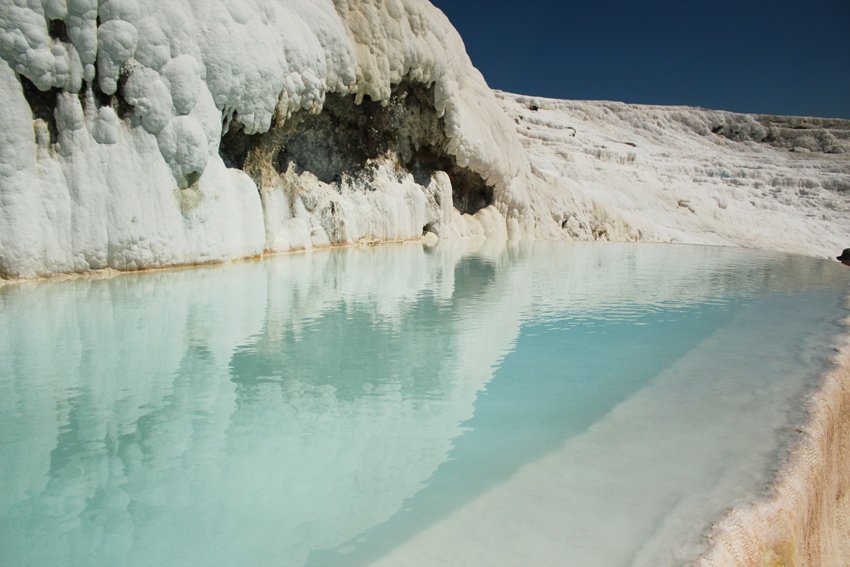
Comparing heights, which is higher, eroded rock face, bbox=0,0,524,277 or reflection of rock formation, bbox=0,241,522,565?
eroded rock face, bbox=0,0,524,277

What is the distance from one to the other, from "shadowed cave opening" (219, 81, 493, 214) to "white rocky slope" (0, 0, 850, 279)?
4cm

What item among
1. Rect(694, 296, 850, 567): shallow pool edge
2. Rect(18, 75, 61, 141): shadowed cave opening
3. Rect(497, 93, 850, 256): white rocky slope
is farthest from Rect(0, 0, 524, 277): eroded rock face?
Rect(694, 296, 850, 567): shallow pool edge

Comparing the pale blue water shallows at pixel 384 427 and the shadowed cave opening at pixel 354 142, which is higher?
the shadowed cave opening at pixel 354 142

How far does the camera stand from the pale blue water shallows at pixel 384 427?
2.26m

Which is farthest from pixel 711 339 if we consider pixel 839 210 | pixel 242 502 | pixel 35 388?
pixel 839 210

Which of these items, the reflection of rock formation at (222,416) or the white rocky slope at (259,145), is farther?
the white rocky slope at (259,145)

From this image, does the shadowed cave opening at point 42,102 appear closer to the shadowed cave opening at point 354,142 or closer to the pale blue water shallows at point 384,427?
the pale blue water shallows at point 384,427

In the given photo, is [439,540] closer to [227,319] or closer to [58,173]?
[227,319]

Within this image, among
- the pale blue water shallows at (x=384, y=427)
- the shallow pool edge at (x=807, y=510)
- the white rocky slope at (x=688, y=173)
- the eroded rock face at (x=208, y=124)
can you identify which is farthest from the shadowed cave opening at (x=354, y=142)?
the shallow pool edge at (x=807, y=510)

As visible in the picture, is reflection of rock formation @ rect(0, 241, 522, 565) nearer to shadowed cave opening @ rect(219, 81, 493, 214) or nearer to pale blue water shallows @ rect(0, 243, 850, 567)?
pale blue water shallows @ rect(0, 243, 850, 567)

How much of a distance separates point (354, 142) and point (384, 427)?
1334cm

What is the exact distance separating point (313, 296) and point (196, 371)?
3.13 meters

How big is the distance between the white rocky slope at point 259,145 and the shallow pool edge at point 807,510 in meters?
8.24

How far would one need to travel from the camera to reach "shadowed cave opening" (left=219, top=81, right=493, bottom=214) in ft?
39.9
